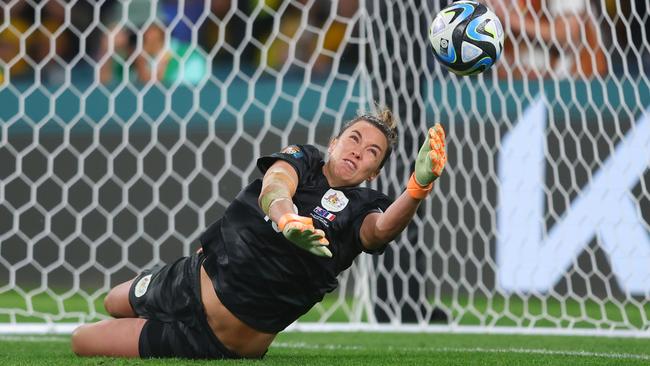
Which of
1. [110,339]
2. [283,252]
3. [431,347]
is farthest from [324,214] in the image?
[431,347]

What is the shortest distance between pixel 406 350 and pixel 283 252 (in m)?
1.08

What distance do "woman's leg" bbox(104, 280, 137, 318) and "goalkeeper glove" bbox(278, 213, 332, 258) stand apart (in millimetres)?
1331

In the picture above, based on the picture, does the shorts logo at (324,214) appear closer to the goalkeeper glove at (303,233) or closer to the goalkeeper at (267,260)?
the goalkeeper at (267,260)

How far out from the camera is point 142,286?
349cm

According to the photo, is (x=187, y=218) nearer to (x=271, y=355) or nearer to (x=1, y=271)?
(x=1, y=271)

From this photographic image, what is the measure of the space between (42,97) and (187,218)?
5.08 feet

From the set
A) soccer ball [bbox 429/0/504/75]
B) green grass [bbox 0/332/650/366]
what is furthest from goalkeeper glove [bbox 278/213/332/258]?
soccer ball [bbox 429/0/504/75]

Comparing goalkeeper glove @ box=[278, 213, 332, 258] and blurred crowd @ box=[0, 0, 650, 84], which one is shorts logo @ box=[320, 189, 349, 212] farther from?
blurred crowd @ box=[0, 0, 650, 84]

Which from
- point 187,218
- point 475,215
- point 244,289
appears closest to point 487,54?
point 244,289

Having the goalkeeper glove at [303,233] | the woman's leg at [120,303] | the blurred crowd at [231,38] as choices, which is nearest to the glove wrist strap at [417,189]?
the goalkeeper glove at [303,233]

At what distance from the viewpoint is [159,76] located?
8.19 m

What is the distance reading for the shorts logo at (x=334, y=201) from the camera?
3.15 meters

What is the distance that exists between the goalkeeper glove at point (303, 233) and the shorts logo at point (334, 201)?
28.7 inches

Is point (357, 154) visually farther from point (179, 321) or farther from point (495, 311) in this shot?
point (495, 311)
